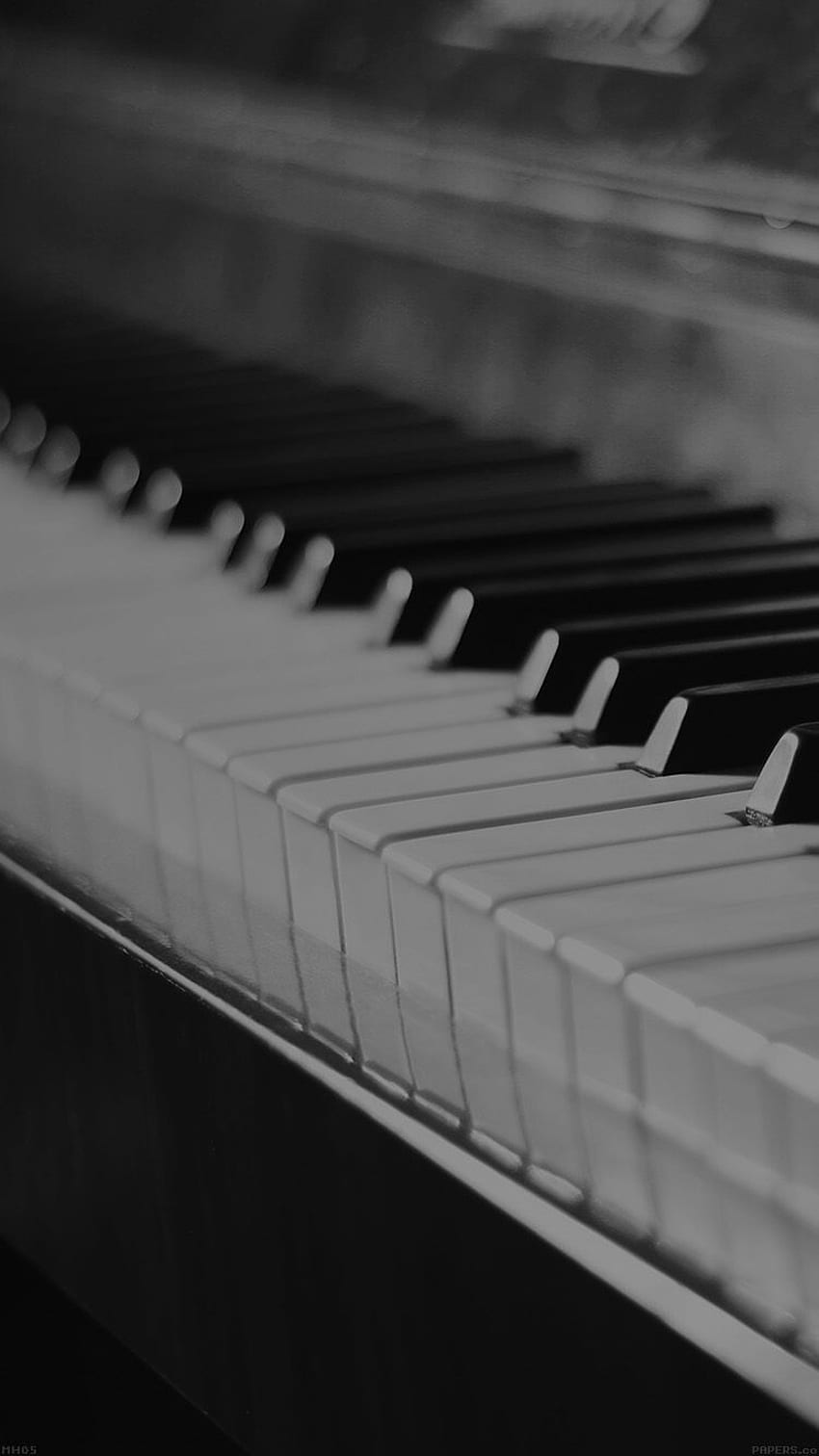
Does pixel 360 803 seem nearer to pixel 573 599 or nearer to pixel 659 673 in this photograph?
pixel 659 673

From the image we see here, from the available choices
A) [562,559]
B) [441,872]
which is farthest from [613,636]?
[441,872]

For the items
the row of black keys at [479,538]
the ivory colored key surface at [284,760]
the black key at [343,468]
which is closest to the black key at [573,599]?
the row of black keys at [479,538]

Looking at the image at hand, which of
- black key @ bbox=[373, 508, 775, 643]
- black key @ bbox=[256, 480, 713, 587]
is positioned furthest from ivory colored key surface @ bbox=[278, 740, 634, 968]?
black key @ bbox=[256, 480, 713, 587]

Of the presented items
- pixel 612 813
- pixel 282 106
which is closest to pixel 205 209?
pixel 282 106

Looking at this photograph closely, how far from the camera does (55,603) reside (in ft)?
4.18

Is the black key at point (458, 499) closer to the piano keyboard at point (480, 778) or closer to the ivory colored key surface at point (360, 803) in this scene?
the piano keyboard at point (480, 778)

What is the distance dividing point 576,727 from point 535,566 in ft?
0.81

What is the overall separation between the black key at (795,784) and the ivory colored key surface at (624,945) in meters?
0.06

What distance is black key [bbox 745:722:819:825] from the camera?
0.80 meters

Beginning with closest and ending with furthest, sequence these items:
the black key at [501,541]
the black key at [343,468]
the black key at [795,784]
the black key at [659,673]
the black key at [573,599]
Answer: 1. the black key at [795,784]
2. the black key at [659,673]
3. the black key at [573,599]
4. the black key at [501,541]
5. the black key at [343,468]

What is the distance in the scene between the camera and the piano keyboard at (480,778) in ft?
2.11

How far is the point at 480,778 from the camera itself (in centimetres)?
88

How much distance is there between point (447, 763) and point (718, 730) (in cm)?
12

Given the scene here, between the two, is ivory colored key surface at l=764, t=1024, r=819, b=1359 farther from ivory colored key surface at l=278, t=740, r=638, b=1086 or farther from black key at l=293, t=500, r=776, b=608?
black key at l=293, t=500, r=776, b=608
